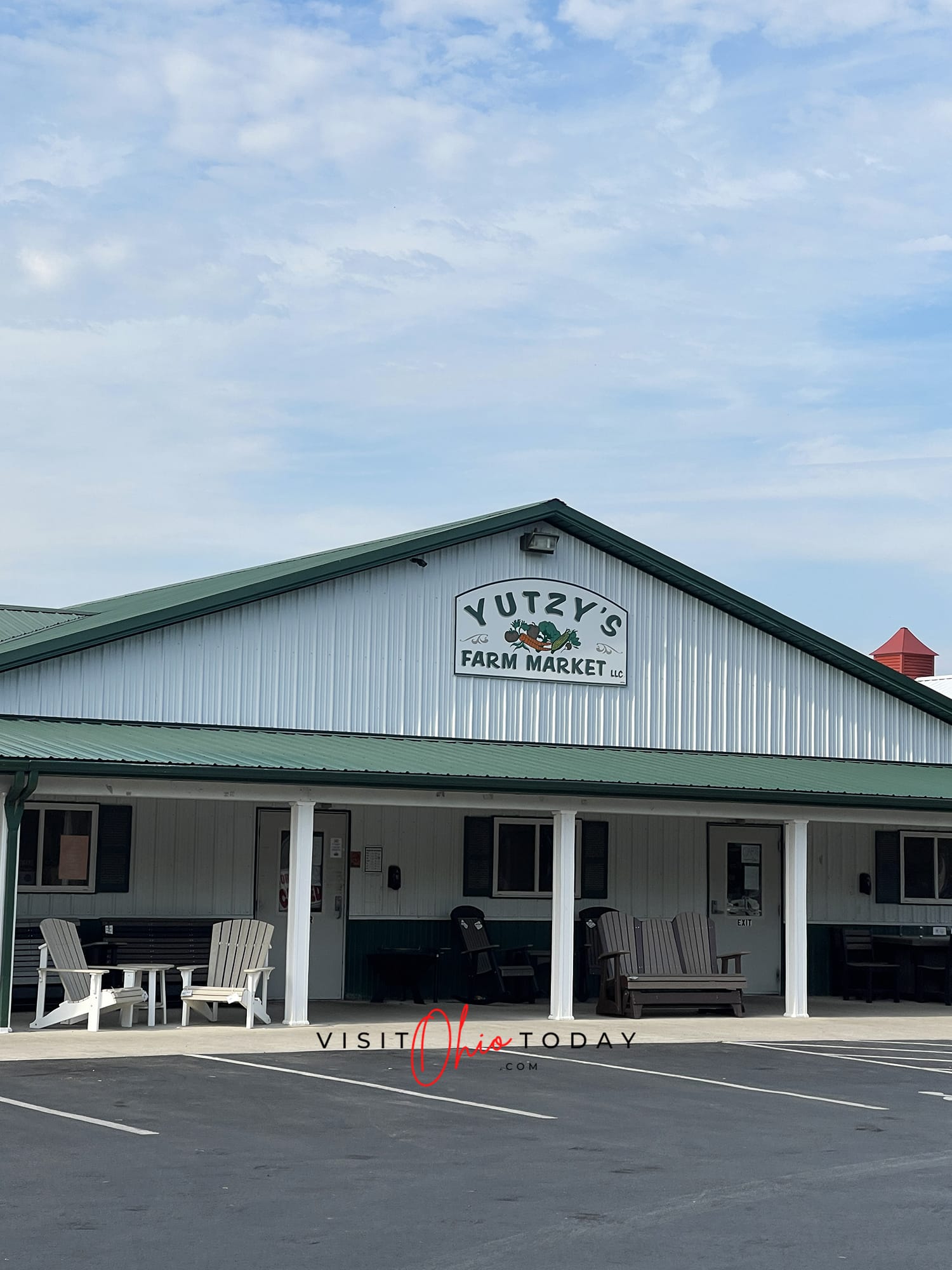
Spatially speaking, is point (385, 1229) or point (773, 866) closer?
point (385, 1229)

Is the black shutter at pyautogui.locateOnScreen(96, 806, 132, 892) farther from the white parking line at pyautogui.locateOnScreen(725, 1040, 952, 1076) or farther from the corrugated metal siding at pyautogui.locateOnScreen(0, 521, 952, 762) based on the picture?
the white parking line at pyautogui.locateOnScreen(725, 1040, 952, 1076)

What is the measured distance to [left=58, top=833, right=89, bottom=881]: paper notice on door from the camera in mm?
18328

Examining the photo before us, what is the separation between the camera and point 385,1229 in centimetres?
746

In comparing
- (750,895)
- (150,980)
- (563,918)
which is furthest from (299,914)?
(750,895)

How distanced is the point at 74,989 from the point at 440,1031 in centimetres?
337

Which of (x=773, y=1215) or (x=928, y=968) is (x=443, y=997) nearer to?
(x=928, y=968)

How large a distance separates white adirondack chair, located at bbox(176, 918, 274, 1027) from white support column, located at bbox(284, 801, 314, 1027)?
225 millimetres

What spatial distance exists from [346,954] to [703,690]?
5.36m

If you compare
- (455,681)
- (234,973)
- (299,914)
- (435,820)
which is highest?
(455,681)

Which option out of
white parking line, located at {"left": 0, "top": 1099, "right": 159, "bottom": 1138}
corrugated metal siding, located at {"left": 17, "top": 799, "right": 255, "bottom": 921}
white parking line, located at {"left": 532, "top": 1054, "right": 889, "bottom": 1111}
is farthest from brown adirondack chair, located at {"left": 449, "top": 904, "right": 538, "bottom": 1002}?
white parking line, located at {"left": 0, "top": 1099, "right": 159, "bottom": 1138}

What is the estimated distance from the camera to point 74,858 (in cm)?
1838

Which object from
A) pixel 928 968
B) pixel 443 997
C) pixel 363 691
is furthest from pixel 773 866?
pixel 363 691

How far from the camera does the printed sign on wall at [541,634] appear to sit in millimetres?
20000

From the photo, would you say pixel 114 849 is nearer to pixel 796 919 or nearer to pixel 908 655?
pixel 796 919
